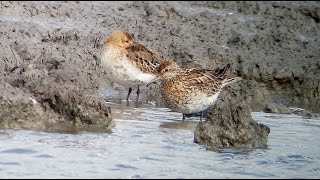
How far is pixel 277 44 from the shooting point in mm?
14797

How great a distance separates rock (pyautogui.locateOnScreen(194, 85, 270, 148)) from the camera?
909cm

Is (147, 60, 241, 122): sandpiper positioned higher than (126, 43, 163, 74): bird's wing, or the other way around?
(126, 43, 163, 74): bird's wing

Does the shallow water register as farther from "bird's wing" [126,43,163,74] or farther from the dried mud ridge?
"bird's wing" [126,43,163,74]

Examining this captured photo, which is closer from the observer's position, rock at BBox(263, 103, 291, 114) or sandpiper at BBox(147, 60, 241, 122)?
sandpiper at BBox(147, 60, 241, 122)

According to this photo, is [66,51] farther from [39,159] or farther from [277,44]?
[39,159]

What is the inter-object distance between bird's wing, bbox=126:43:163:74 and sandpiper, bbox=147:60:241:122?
1.06 meters

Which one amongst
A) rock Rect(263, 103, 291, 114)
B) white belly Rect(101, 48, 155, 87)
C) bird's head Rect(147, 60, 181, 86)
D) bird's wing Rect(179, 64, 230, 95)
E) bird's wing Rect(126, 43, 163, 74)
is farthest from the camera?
bird's wing Rect(126, 43, 163, 74)

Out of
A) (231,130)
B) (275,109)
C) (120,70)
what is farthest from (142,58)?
(231,130)

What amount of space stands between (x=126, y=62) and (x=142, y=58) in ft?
0.80

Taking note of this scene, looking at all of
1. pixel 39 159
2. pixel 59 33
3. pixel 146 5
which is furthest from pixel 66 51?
pixel 39 159

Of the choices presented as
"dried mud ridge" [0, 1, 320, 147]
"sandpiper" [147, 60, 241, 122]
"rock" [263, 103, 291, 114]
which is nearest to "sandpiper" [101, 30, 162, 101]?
"dried mud ridge" [0, 1, 320, 147]

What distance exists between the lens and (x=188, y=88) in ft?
36.2

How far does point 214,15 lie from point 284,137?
20.4 ft

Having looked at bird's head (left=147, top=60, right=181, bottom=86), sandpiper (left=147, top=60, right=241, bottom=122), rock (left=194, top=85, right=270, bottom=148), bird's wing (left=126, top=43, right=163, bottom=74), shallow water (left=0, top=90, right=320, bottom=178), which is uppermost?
bird's wing (left=126, top=43, right=163, bottom=74)
